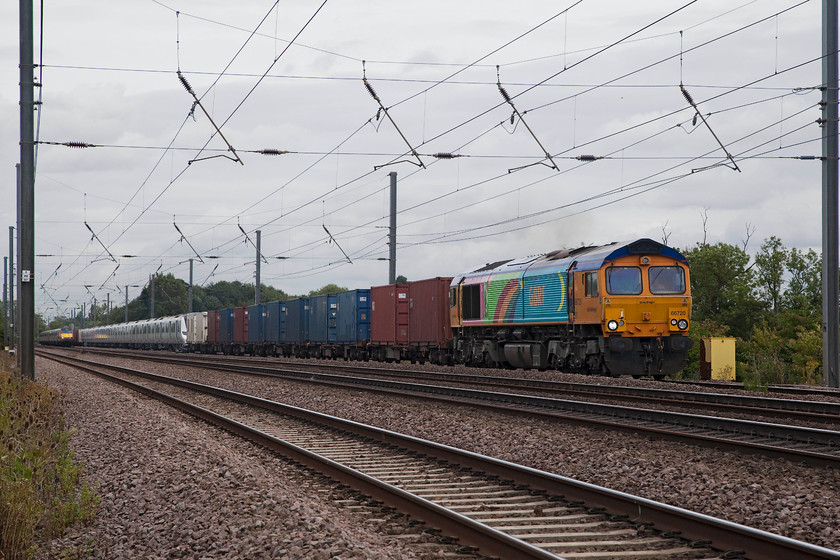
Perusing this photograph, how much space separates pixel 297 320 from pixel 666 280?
99.6ft

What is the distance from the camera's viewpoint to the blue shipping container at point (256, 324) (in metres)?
54.6

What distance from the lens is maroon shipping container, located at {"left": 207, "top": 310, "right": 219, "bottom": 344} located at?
2576 inches

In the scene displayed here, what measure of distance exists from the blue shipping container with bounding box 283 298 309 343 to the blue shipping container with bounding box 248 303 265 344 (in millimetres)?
3569

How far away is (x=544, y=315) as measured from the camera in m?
24.3

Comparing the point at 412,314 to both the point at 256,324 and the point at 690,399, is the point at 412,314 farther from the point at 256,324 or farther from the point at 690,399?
the point at 256,324

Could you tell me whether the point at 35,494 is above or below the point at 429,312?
below

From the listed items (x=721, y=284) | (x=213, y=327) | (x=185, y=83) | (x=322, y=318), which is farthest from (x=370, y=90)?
(x=721, y=284)

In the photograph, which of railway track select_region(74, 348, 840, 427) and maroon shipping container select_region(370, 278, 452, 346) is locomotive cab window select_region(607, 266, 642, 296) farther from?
maroon shipping container select_region(370, 278, 452, 346)

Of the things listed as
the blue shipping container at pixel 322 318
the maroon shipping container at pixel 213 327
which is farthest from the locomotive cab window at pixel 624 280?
the maroon shipping container at pixel 213 327

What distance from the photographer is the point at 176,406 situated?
19.1 m

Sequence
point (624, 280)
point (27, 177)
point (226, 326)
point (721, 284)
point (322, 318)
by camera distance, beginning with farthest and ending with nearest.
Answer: point (721, 284) → point (226, 326) → point (322, 318) → point (624, 280) → point (27, 177)

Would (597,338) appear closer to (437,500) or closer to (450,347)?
(450,347)

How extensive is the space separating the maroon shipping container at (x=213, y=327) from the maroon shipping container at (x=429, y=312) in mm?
32292

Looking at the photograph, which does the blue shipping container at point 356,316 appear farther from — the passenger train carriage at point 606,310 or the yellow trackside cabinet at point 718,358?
the yellow trackside cabinet at point 718,358
